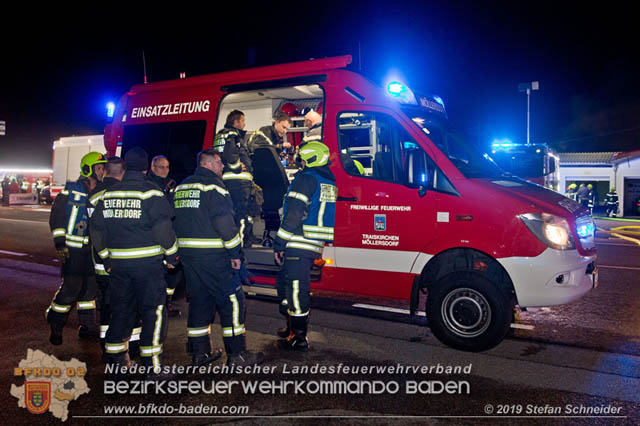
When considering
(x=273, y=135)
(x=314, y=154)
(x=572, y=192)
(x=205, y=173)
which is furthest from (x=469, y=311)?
(x=572, y=192)

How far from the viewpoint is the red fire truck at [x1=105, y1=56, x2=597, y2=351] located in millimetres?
4535

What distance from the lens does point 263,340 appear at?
5.02 meters

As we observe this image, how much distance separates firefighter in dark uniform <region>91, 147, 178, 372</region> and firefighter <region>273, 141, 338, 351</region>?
3.75ft

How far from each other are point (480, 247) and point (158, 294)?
9.57 ft

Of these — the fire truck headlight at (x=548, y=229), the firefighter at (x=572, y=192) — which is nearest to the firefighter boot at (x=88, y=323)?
the fire truck headlight at (x=548, y=229)

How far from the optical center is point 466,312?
4.72 meters

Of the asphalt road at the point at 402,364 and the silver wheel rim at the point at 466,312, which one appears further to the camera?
the silver wheel rim at the point at 466,312

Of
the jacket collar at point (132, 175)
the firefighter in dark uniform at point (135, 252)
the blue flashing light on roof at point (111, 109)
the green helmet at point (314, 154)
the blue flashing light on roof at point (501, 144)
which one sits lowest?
the firefighter in dark uniform at point (135, 252)

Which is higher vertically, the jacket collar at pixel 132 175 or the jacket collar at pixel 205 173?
the jacket collar at pixel 205 173

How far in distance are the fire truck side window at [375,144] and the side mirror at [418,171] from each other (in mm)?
199

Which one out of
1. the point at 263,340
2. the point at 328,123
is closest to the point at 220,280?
the point at 263,340

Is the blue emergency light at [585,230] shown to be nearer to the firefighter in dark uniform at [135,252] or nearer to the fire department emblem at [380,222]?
the fire department emblem at [380,222]

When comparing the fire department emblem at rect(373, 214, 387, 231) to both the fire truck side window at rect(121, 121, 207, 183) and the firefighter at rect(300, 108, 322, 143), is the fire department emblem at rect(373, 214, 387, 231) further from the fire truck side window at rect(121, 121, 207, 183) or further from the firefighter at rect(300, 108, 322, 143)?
the fire truck side window at rect(121, 121, 207, 183)

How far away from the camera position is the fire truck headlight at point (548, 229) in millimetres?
4461
